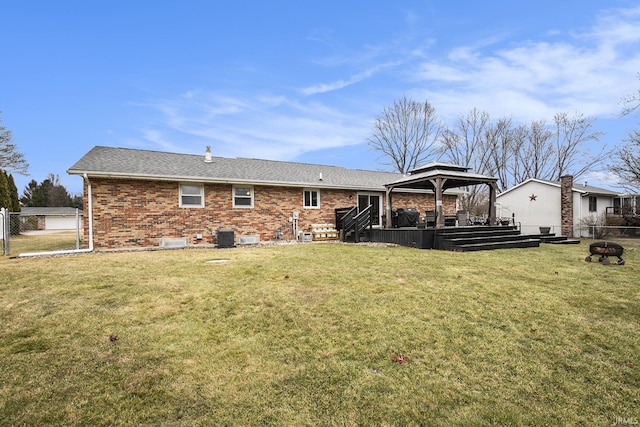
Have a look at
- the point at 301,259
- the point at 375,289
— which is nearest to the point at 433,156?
the point at 301,259

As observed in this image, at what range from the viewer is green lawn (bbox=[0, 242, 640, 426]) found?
2.28 metres

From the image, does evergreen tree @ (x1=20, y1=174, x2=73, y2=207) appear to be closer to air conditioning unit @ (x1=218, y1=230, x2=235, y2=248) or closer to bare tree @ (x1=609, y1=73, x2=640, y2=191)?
air conditioning unit @ (x1=218, y1=230, x2=235, y2=248)

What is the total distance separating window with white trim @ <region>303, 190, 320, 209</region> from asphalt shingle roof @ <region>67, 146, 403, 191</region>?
1.86 feet

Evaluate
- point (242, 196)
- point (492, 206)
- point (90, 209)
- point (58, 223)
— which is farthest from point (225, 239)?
point (58, 223)

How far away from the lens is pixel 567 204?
675 inches

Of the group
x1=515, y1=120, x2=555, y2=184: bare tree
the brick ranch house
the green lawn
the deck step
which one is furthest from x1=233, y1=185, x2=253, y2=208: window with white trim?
x1=515, y1=120, x2=555, y2=184: bare tree

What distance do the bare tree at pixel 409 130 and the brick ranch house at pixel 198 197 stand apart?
15.3 meters

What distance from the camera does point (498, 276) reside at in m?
6.28

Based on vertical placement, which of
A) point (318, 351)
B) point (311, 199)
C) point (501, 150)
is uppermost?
point (501, 150)

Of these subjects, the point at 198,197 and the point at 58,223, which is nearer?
the point at 198,197

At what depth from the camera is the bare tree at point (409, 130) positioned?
30.7m

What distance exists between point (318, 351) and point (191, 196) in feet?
36.3

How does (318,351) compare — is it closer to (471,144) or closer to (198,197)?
(198,197)

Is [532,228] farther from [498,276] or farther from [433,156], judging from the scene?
[498,276]
